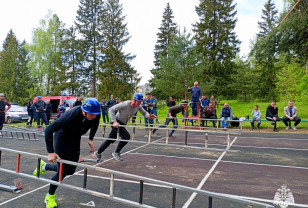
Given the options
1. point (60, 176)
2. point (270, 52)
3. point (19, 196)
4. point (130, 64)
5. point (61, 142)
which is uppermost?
point (130, 64)

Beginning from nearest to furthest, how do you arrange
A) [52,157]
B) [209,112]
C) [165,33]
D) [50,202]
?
[52,157] < [50,202] < [209,112] < [165,33]

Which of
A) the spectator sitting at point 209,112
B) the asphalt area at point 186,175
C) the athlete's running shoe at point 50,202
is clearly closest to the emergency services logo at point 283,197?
the asphalt area at point 186,175

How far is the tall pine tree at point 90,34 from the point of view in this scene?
3753 centimetres

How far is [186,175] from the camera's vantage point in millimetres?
5598

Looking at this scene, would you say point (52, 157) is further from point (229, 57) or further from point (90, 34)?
point (90, 34)

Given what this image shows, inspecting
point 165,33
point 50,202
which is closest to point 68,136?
point 50,202

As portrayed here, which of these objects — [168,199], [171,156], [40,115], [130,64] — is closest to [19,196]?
[168,199]

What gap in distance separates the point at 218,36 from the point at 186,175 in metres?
31.5

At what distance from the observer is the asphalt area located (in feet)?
13.8

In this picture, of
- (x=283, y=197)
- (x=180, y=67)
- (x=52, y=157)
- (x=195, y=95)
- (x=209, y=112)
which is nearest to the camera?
(x=52, y=157)

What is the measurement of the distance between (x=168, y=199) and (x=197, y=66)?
72.7 feet

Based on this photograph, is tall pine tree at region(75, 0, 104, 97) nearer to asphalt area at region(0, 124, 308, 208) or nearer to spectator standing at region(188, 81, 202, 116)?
spectator standing at region(188, 81, 202, 116)

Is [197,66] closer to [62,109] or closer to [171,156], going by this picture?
[62,109]

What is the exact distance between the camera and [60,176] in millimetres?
3494
